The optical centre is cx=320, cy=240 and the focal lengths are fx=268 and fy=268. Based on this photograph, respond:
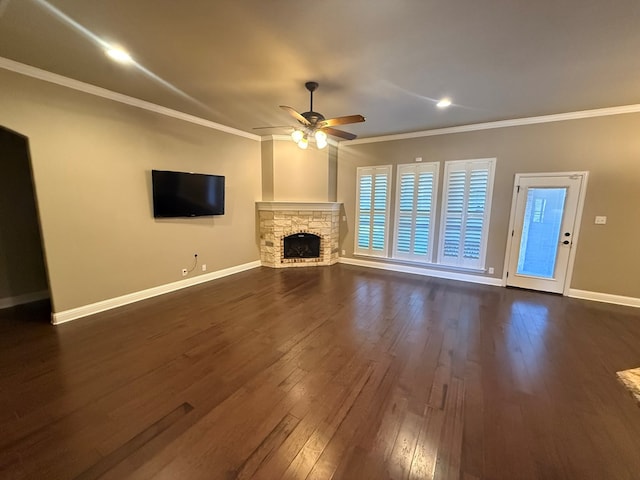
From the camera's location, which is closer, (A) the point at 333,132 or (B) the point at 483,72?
(B) the point at 483,72

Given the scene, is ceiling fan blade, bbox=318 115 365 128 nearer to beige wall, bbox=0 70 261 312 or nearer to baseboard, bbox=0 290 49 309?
beige wall, bbox=0 70 261 312


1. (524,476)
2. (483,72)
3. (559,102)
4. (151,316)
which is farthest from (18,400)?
(559,102)

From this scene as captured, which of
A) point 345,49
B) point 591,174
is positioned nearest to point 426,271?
point 591,174

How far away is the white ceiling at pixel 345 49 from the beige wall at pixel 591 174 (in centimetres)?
49

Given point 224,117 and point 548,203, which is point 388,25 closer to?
point 224,117

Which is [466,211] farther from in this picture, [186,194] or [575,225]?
[186,194]

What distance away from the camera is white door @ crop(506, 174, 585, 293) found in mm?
4270

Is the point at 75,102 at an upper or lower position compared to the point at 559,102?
lower

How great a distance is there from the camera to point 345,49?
247 cm

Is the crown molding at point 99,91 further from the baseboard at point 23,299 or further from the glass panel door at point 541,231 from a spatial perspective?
the glass panel door at point 541,231

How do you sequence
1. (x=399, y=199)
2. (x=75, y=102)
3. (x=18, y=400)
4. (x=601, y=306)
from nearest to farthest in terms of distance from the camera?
(x=18, y=400) → (x=75, y=102) → (x=601, y=306) → (x=399, y=199)

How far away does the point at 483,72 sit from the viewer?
9.40ft

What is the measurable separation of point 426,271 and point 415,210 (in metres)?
1.29

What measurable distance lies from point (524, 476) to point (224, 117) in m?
5.28
